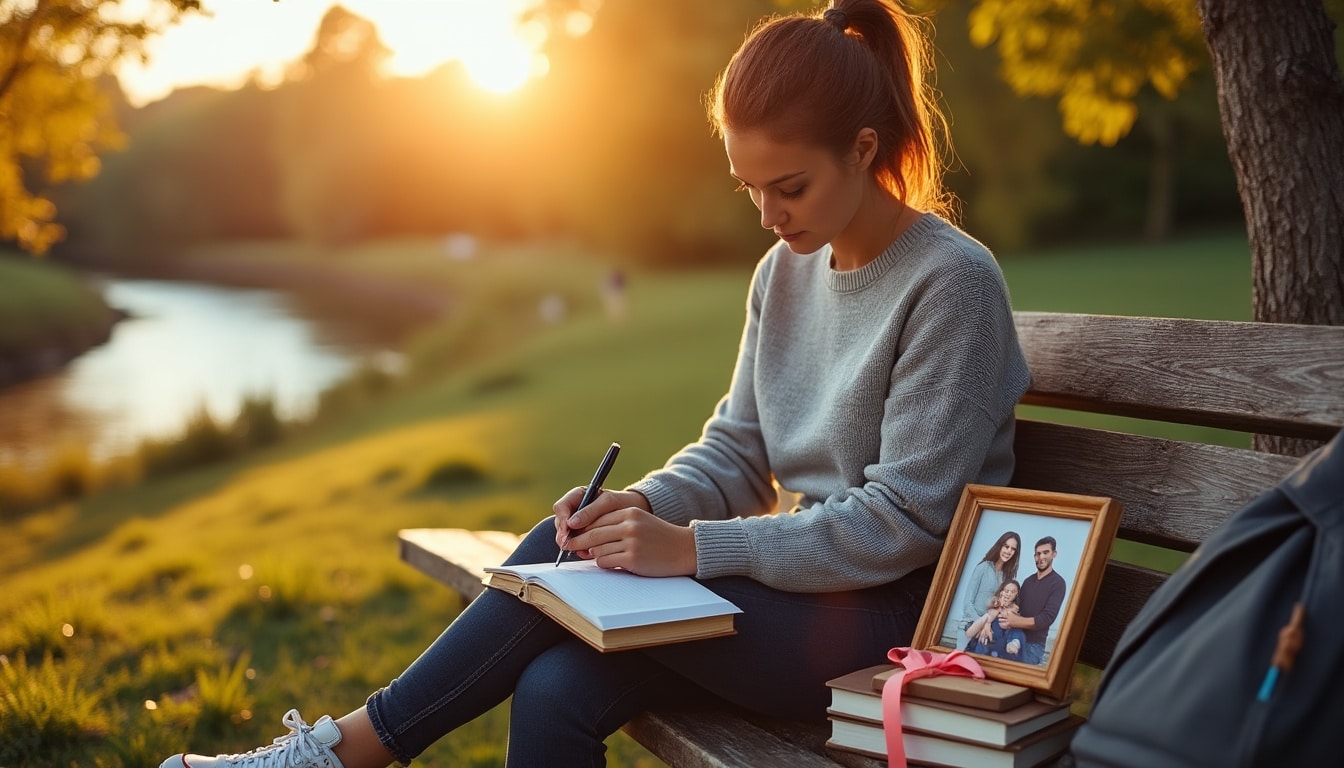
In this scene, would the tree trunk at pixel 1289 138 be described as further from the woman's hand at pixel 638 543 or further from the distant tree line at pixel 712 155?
the distant tree line at pixel 712 155

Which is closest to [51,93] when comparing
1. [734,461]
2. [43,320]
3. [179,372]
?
[734,461]

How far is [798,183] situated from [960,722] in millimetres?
1025

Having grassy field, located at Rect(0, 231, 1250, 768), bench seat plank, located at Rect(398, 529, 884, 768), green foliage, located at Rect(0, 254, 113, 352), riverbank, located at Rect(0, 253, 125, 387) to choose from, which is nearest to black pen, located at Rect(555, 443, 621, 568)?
bench seat plank, located at Rect(398, 529, 884, 768)

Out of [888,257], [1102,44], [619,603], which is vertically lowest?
[619,603]

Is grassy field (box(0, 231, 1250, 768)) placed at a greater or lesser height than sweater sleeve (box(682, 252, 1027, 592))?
lesser

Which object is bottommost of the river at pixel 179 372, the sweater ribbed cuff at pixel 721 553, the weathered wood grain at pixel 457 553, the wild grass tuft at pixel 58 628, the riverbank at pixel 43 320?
the river at pixel 179 372

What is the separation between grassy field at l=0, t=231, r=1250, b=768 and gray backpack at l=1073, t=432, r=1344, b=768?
6.91 feet

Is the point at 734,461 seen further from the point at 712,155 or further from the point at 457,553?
the point at 712,155

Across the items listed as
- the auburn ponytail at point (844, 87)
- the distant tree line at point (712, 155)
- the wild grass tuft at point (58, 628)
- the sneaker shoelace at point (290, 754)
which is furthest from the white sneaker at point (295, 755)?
the distant tree line at point (712, 155)

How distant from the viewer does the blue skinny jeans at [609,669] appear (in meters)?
1.99

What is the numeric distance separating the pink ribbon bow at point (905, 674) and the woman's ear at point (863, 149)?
93cm

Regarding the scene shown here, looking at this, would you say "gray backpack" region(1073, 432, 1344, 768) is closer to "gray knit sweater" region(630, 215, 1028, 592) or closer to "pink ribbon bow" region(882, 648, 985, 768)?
"pink ribbon bow" region(882, 648, 985, 768)

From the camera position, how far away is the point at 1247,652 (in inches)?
53.5

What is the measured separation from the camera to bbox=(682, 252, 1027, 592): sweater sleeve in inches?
81.8
